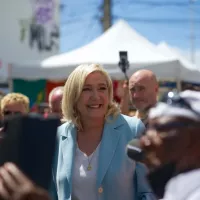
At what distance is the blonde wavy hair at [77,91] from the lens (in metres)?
3.35

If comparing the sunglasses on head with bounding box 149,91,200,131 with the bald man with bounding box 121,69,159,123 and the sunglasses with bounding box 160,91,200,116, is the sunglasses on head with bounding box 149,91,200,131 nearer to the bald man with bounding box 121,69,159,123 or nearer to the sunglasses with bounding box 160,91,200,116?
the sunglasses with bounding box 160,91,200,116

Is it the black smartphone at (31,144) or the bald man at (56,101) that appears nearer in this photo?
the black smartphone at (31,144)

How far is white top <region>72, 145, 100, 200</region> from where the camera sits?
3.14m

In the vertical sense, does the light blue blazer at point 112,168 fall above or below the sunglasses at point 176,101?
below

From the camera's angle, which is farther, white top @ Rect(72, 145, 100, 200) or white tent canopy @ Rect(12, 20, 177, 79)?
white tent canopy @ Rect(12, 20, 177, 79)

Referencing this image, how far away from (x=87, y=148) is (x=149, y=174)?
1872 millimetres

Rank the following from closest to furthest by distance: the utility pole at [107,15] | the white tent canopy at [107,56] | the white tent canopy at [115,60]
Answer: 1. the white tent canopy at [115,60]
2. the white tent canopy at [107,56]
3. the utility pole at [107,15]

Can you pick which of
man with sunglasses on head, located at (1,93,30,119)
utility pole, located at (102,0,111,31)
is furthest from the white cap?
utility pole, located at (102,0,111,31)

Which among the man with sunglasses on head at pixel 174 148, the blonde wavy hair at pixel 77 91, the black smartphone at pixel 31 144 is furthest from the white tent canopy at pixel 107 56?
the black smartphone at pixel 31 144

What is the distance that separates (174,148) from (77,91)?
6.69ft

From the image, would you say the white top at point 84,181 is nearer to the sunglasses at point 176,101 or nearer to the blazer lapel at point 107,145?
the blazer lapel at point 107,145

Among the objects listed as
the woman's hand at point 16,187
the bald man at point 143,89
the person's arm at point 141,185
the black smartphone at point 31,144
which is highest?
the black smartphone at point 31,144

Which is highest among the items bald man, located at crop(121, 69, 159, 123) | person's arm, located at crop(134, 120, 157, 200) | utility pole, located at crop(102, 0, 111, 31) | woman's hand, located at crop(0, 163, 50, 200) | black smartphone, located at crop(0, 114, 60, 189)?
utility pole, located at crop(102, 0, 111, 31)

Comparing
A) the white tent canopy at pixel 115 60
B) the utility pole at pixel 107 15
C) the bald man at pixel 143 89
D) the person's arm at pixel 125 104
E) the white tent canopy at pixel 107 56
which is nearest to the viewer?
the bald man at pixel 143 89
